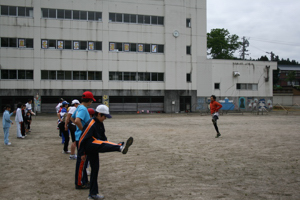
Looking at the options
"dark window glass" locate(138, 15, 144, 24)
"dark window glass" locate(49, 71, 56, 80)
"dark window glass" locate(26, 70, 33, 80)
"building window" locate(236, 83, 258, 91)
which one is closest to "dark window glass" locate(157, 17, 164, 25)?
"dark window glass" locate(138, 15, 144, 24)

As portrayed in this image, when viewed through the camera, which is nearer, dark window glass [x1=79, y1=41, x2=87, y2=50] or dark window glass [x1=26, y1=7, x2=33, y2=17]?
dark window glass [x1=26, y1=7, x2=33, y2=17]

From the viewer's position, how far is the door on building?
43.0m

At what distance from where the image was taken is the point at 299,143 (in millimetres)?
11070

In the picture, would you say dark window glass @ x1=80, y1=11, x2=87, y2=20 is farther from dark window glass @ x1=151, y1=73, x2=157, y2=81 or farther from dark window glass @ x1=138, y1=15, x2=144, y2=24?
dark window glass @ x1=151, y1=73, x2=157, y2=81

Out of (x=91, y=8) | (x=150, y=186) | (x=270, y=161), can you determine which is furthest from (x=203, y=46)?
(x=150, y=186)

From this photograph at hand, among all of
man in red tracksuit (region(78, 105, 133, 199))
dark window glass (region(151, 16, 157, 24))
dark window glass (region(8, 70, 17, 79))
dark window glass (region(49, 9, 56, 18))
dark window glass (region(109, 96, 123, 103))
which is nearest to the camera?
man in red tracksuit (region(78, 105, 133, 199))

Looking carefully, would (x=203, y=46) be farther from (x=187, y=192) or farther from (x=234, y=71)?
(x=187, y=192)

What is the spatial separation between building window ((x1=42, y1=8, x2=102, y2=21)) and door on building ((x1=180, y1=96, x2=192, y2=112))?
1801 cm

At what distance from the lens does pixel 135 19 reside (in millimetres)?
40531

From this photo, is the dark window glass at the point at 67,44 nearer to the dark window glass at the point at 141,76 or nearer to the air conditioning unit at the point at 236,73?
the dark window glass at the point at 141,76

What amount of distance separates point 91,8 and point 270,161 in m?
36.6

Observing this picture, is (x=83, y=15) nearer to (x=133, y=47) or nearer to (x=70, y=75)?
(x=133, y=47)

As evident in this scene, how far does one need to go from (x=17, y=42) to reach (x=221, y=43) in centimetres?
4550

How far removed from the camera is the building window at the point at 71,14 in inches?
1480
